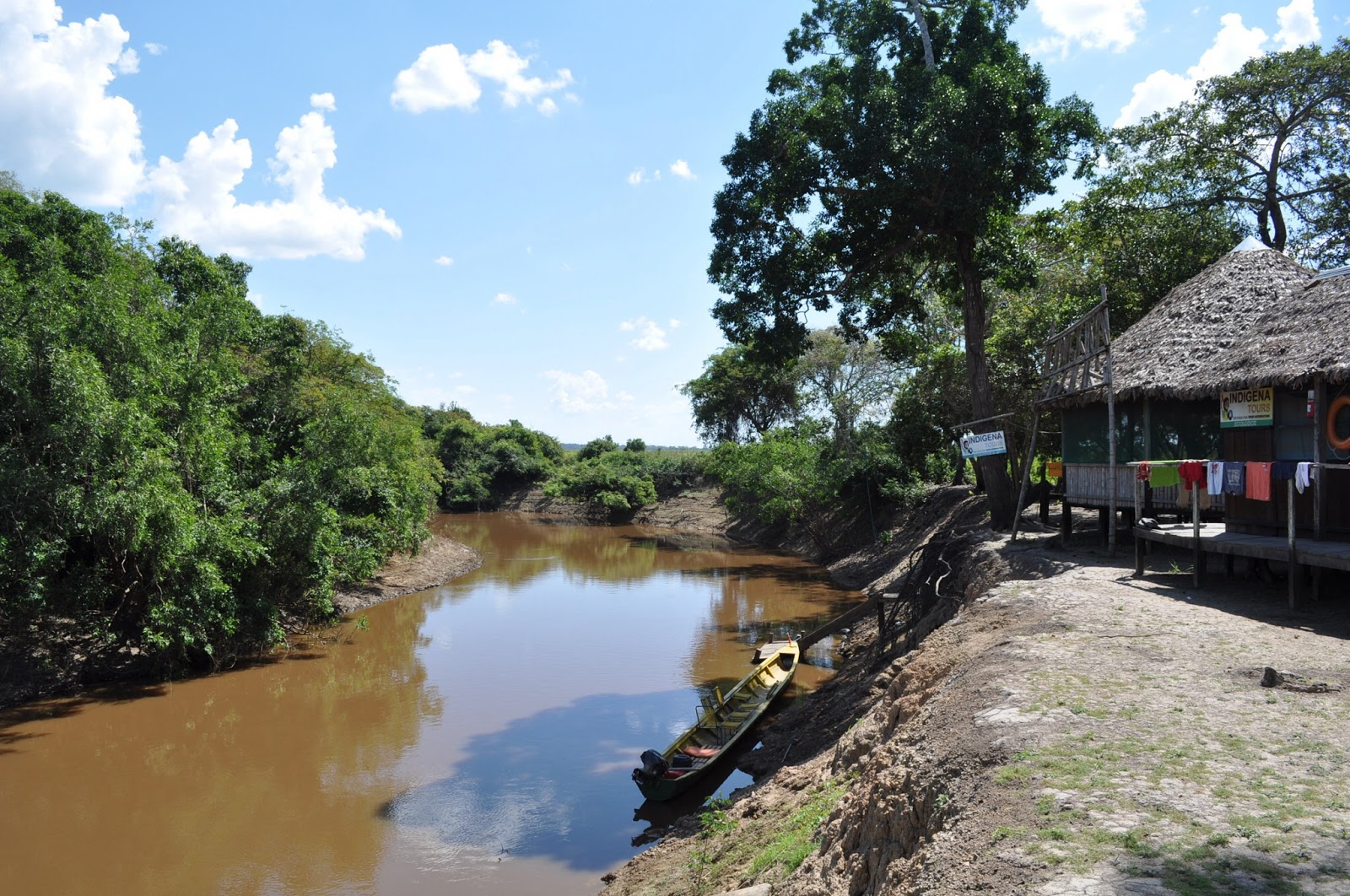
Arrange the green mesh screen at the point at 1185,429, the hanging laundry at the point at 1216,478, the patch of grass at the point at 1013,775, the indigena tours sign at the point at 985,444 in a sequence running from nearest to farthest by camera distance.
Result: the patch of grass at the point at 1013,775 → the hanging laundry at the point at 1216,478 → the green mesh screen at the point at 1185,429 → the indigena tours sign at the point at 985,444

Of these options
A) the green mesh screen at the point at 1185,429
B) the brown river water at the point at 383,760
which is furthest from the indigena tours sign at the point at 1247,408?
the brown river water at the point at 383,760

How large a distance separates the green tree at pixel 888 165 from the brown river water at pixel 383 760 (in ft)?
27.2

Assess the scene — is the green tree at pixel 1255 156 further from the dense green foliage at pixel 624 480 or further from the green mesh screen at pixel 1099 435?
the dense green foliage at pixel 624 480

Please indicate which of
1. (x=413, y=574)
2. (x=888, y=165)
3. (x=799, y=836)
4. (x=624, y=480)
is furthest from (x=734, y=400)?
(x=799, y=836)

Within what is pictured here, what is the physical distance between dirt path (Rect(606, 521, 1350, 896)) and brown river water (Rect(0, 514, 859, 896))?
2.24 m

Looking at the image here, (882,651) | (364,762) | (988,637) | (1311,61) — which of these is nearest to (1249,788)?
(988,637)

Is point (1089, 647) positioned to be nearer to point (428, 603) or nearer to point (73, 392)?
point (73, 392)

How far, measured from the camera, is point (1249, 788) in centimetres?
473

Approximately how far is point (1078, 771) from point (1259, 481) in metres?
8.22

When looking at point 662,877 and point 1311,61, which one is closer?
point 662,877

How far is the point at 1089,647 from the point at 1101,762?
119 inches

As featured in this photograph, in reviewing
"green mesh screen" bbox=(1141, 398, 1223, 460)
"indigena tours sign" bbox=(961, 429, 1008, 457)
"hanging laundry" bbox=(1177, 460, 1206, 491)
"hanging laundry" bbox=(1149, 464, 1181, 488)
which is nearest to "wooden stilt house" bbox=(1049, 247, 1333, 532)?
"green mesh screen" bbox=(1141, 398, 1223, 460)

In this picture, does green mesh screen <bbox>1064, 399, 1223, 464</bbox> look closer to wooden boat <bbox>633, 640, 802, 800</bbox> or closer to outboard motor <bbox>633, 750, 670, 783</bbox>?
wooden boat <bbox>633, 640, 802, 800</bbox>

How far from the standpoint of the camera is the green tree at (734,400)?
51500 millimetres
